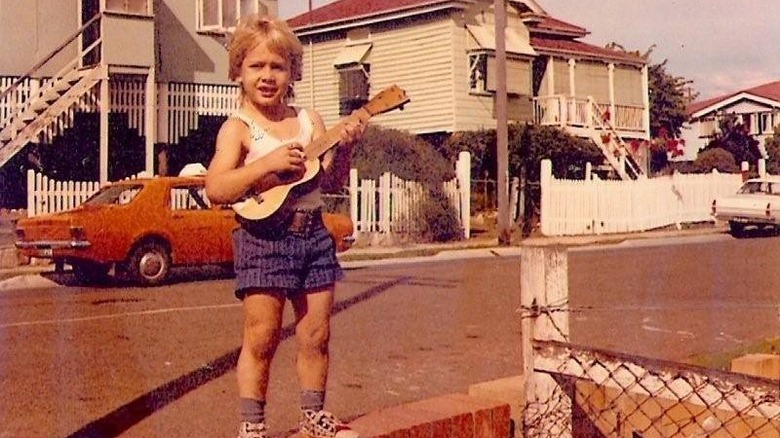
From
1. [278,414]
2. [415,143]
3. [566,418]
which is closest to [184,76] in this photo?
[415,143]

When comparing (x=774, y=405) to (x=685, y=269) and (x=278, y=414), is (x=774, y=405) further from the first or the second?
(x=685, y=269)

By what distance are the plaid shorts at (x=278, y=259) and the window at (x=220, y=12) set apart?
1941 cm

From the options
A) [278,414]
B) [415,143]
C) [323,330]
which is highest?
[415,143]

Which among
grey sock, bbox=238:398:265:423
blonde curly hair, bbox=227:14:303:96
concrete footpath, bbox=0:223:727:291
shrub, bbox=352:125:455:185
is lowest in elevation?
grey sock, bbox=238:398:265:423

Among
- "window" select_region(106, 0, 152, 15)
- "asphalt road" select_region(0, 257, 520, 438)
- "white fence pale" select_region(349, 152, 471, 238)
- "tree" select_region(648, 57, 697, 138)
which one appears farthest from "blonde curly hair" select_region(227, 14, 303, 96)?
"tree" select_region(648, 57, 697, 138)

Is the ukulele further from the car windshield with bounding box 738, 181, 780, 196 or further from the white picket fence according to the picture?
the car windshield with bounding box 738, 181, 780, 196

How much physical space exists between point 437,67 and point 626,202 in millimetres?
6184

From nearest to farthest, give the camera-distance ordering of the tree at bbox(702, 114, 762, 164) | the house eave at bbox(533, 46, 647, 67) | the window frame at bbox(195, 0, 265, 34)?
the tree at bbox(702, 114, 762, 164) → the window frame at bbox(195, 0, 265, 34) → the house eave at bbox(533, 46, 647, 67)

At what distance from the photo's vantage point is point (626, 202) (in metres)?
23.8

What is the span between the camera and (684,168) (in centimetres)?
2911

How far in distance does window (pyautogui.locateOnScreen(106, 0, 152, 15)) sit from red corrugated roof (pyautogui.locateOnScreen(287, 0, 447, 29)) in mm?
5828

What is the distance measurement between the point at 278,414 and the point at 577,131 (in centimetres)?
2397

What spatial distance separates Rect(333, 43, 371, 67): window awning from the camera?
26906 millimetres

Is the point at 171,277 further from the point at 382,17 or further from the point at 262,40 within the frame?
the point at 382,17
